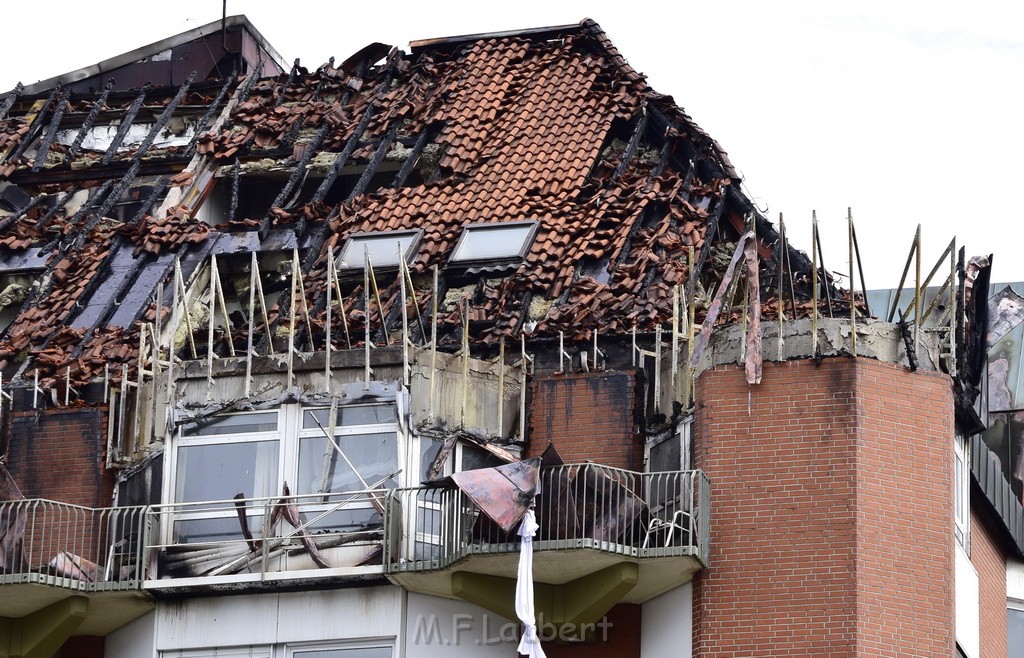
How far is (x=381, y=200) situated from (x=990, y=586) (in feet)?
40.7

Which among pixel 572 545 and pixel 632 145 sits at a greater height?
pixel 632 145

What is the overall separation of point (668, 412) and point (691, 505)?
2667mm

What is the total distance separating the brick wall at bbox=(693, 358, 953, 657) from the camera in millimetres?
28562

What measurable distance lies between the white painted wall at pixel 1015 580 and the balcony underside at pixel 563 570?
791 centimetres

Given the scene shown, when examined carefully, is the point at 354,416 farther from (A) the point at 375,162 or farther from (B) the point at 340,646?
(A) the point at 375,162

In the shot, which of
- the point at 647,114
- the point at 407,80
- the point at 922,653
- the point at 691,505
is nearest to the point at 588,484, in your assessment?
the point at 691,505

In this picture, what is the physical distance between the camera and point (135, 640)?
3128 cm

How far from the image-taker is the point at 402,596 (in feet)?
98.9

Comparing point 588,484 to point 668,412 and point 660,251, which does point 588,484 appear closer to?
point 668,412

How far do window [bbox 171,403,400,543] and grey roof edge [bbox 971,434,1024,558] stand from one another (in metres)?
8.90

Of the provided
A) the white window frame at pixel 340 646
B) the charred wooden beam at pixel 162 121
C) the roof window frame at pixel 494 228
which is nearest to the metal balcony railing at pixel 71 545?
the white window frame at pixel 340 646

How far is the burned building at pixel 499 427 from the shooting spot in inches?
1150

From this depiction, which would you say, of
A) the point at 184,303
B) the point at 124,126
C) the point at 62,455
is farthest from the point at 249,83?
the point at 62,455

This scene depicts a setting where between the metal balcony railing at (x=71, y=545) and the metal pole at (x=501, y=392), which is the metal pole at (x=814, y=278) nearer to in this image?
the metal pole at (x=501, y=392)
